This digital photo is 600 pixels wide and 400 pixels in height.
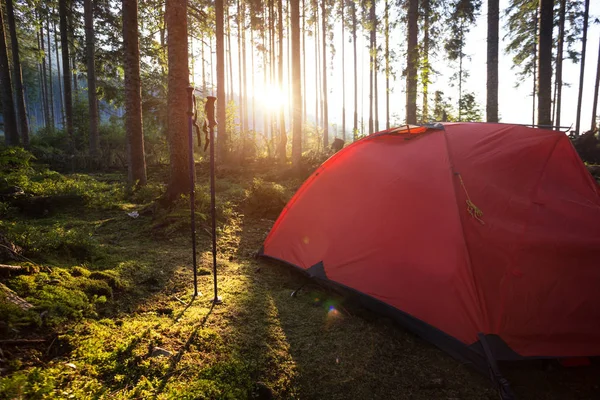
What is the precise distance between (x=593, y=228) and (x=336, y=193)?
2.53m

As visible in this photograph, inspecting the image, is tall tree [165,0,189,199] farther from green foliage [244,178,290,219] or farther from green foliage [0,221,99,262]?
green foliage [0,221,99,262]

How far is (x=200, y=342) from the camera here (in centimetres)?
262

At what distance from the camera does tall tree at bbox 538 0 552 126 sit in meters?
9.17

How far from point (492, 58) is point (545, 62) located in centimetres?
247

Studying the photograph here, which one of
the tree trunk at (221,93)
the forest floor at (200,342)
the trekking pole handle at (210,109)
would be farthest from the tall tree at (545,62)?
the trekking pole handle at (210,109)

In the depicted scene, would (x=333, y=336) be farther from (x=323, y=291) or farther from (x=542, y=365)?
(x=542, y=365)

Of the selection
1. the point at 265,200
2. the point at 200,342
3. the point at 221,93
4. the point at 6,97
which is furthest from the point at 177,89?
the point at 6,97

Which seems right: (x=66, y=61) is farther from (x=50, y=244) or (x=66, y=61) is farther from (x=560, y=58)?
(x=560, y=58)

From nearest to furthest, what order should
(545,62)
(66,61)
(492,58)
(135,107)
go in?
(135,107), (545,62), (492,58), (66,61)

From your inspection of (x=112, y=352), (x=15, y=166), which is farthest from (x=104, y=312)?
(x=15, y=166)

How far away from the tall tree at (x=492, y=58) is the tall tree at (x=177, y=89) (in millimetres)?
10719

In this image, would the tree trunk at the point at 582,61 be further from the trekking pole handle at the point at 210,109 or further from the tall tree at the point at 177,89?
the trekking pole handle at the point at 210,109

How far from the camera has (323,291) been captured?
3900 mm

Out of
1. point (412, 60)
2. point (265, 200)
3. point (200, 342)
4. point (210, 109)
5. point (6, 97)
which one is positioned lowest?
point (200, 342)
